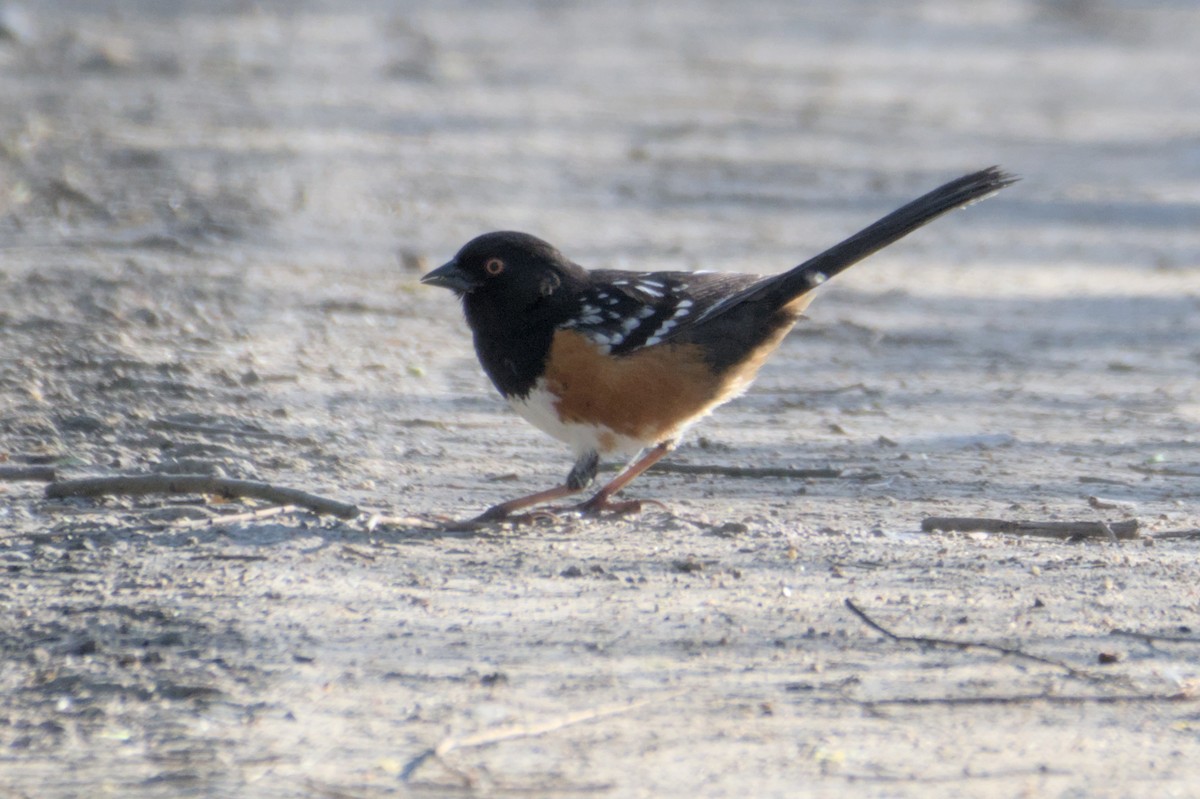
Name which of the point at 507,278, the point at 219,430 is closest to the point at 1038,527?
the point at 507,278

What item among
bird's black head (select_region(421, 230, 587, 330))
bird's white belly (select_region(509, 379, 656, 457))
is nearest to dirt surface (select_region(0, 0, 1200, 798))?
bird's white belly (select_region(509, 379, 656, 457))

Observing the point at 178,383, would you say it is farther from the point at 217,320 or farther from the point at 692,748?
the point at 692,748

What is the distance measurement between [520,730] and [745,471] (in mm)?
2027

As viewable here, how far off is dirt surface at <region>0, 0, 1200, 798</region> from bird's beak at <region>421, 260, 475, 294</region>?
1.87ft

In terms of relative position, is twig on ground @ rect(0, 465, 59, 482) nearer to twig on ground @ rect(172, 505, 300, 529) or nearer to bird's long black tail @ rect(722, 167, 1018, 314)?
twig on ground @ rect(172, 505, 300, 529)

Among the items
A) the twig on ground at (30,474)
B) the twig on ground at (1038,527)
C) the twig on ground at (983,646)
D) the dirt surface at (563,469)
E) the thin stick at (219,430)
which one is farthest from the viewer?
the thin stick at (219,430)

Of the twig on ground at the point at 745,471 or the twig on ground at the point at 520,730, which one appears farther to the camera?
the twig on ground at the point at 745,471

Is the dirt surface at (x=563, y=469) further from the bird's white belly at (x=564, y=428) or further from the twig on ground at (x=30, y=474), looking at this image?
the bird's white belly at (x=564, y=428)

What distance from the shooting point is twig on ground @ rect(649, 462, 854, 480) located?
4754 millimetres

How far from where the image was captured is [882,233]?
15.1 feet

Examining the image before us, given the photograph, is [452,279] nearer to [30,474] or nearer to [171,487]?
[171,487]

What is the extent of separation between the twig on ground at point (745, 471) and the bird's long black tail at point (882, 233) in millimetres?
536

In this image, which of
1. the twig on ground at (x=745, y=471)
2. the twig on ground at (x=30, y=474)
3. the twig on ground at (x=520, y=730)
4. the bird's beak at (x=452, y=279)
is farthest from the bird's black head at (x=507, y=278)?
the twig on ground at (x=520, y=730)

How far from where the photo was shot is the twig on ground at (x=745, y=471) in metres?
4.75
